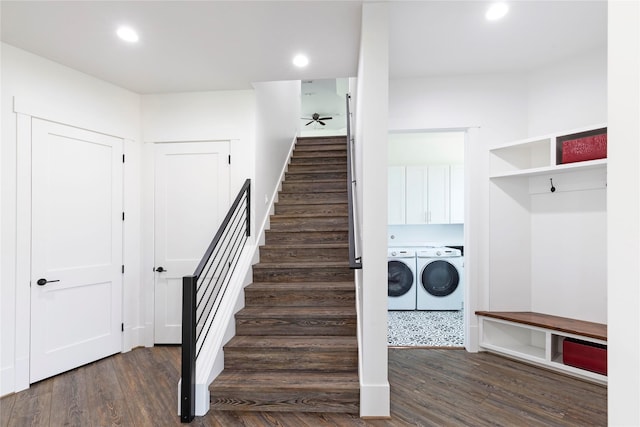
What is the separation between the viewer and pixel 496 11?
2393mm

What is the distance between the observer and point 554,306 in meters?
3.24

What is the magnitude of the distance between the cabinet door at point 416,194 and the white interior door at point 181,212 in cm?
316

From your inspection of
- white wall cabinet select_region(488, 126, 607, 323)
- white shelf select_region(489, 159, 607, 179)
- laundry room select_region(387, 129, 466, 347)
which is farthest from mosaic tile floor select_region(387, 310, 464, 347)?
white shelf select_region(489, 159, 607, 179)

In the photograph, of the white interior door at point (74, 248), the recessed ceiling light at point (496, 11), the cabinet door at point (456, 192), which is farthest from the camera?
the cabinet door at point (456, 192)

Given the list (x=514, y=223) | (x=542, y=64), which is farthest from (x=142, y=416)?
(x=542, y=64)

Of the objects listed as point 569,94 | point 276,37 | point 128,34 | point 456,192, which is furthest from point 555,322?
point 128,34

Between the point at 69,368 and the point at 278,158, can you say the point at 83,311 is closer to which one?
the point at 69,368

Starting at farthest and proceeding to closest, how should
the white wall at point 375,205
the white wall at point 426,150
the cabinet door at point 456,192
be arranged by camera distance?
the cabinet door at point 456,192 → the white wall at point 426,150 → the white wall at point 375,205

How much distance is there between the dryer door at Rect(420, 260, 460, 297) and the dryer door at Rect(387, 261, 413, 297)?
202mm

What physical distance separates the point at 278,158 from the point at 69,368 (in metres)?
3.17

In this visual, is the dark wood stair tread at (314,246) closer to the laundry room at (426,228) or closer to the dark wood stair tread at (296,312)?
the dark wood stair tread at (296,312)

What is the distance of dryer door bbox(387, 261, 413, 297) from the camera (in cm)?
516

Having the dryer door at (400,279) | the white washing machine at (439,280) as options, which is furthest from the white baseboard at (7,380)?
the white washing machine at (439,280)
